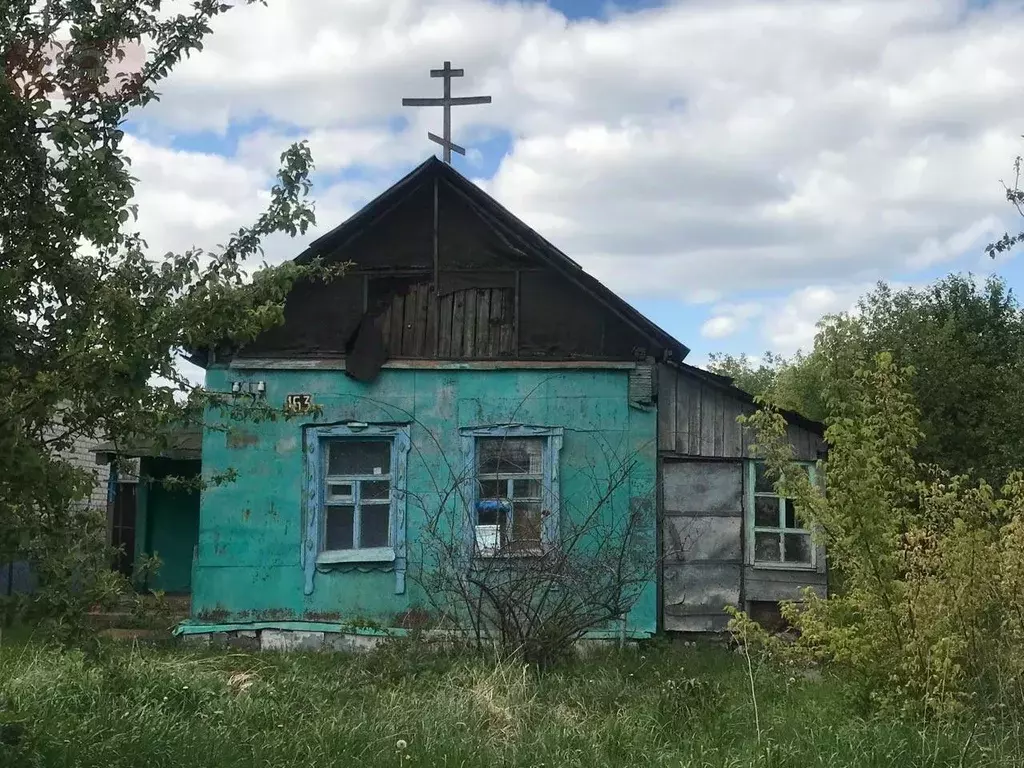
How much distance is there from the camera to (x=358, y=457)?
11594 mm

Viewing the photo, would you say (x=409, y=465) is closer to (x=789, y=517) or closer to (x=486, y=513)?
(x=486, y=513)

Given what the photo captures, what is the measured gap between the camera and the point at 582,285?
11.4m

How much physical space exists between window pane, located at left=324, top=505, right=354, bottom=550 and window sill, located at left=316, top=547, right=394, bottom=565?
0.41 ft

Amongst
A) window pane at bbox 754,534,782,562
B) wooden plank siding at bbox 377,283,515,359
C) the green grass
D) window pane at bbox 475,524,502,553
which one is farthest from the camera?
window pane at bbox 754,534,782,562

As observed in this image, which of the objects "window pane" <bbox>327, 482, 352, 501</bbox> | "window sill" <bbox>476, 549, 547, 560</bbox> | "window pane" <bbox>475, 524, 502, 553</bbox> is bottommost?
"window sill" <bbox>476, 549, 547, 560</bbox>

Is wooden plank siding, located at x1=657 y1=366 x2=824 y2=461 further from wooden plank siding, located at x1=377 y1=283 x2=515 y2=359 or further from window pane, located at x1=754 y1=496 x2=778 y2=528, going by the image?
wooden plank siding, located at x1=377 y1=283 x2=515 y2=359

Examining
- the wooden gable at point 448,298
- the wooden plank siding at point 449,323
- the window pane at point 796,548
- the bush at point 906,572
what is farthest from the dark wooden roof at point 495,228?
the bush at point 906,572

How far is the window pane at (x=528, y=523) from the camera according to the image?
938 cm

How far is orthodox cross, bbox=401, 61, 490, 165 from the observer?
13289 mm

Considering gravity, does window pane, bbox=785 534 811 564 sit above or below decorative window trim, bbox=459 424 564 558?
below

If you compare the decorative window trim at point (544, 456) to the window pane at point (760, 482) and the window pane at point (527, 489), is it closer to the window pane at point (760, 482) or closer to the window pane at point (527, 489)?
the window pane at point (527, 489)

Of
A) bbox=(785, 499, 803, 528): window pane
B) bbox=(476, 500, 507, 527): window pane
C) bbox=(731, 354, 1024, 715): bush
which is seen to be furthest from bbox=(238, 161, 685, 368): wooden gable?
bbox=(731, 354, 1024, 715): bush

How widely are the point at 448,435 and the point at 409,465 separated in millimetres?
526

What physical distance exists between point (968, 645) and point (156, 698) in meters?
5.04
